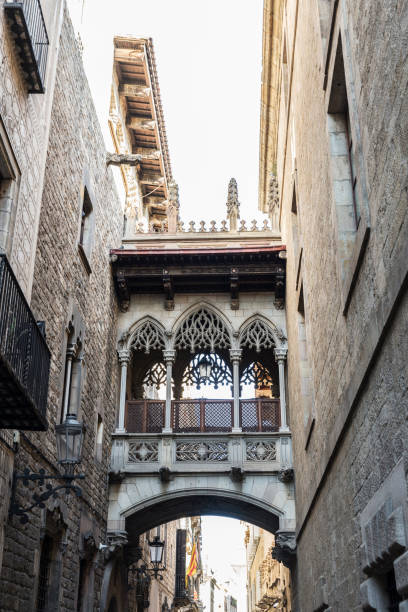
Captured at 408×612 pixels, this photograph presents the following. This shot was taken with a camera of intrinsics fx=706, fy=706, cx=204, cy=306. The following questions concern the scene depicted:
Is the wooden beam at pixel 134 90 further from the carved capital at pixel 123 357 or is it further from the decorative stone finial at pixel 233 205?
the carved capital at pixel 123 357

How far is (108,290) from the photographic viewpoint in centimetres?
1444

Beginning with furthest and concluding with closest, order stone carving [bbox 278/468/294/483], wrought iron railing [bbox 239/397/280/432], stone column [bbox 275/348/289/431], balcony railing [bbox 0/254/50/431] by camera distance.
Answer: wrought iron railing [bbox 239/397/280/432] < stone column [bbox 275/348/289/431] < stone carving [bbox 278/468/294/483] < balcony railing [bbox 0/254/50/431]

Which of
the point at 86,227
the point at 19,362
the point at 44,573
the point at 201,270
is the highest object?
the point at 201,270

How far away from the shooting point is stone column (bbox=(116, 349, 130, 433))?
1432 centimetres

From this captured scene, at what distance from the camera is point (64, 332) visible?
10.8 meters

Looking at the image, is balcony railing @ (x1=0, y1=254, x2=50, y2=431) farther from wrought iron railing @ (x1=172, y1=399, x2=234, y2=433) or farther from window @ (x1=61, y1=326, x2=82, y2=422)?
wrought iron railing @ (x1=172, y1=399, x2=234, y2=433)

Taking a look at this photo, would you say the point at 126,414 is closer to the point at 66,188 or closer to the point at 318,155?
the point at 66,188

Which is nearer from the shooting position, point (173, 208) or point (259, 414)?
point (259, 414)

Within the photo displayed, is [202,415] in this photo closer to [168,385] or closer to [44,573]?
[168,385]

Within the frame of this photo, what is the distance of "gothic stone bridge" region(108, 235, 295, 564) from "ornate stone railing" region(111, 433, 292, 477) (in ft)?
0.07

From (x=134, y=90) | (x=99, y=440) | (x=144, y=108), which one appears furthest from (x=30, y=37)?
(x=144, y=108)

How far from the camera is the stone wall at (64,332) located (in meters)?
8.70

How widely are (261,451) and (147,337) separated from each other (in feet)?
11.2

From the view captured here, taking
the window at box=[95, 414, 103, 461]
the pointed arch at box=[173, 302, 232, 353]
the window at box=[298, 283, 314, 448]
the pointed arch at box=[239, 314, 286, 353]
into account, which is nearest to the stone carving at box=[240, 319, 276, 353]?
the pointed arch at box=[239, 314, 286, 353]
